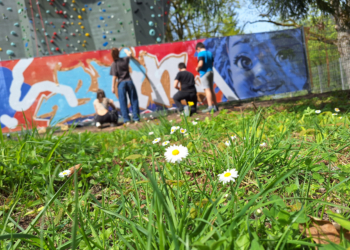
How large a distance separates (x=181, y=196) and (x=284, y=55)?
29.6 feet

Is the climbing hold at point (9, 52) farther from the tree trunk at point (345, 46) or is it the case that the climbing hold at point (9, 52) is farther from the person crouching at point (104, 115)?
the tree trunk at point (345, 46)

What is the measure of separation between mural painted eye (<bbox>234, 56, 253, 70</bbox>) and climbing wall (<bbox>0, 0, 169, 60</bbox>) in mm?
3278

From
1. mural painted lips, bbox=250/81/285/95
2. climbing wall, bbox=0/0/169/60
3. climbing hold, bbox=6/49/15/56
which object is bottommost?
mural painted lips, bbox=250/81/285/95

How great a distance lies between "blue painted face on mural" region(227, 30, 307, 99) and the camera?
864 cm

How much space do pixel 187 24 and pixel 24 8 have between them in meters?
12.6

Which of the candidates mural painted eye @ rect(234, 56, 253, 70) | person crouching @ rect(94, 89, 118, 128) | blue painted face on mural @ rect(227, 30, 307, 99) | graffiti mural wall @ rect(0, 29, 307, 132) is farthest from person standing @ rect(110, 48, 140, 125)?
mural painted eye @ rect(234, 56, 253, 70)

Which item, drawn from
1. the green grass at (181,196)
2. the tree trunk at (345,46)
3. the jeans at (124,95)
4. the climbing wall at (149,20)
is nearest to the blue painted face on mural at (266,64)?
the climbing wall at (149,20)

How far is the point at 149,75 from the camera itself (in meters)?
8.41

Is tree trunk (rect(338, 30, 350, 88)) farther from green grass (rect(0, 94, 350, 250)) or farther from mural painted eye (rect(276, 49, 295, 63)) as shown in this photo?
green grass (rect(0, 94, 350, 250))

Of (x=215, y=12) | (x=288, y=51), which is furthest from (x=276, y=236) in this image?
(x=288, y=51)

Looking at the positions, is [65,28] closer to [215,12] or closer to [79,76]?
[79,76]

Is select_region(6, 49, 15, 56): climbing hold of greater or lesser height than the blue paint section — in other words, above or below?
above

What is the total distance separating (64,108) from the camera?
8109mm

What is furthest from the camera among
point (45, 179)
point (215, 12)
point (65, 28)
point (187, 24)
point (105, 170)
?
point (187, 24)
